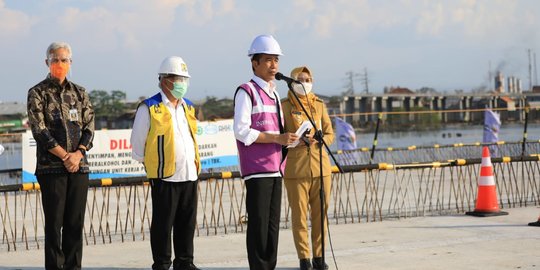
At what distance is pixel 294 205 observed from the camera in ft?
26.0

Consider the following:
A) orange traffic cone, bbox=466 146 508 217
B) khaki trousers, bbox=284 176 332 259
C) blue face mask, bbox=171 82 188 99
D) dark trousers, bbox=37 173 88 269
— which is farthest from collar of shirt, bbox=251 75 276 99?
orange traffic cone, bbox=466 146 508 217

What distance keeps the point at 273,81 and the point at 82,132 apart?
1.56 meters

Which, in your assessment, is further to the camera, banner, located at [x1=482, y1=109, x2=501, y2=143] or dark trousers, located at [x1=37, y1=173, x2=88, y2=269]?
banner, located at [x1=482, y1=109, x2=501, y2=143]

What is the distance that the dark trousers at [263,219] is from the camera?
22.5 ft

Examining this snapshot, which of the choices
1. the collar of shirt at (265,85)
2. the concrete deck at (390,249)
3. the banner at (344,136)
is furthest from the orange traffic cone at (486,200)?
the banner at (344,136)

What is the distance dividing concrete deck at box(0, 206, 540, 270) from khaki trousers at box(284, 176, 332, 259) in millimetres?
296

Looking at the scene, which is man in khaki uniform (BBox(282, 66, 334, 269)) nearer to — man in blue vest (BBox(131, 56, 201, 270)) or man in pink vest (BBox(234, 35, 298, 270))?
man in pink vest (BBox(234, 35, 298, 270))

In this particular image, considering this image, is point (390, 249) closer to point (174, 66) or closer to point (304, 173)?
point (304, 173)

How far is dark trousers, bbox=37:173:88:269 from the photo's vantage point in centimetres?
705

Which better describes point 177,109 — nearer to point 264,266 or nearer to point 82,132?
point 82,132

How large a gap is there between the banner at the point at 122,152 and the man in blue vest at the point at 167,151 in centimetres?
1105

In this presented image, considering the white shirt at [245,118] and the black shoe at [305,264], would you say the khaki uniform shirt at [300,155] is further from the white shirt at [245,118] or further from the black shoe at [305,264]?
the white shirt at [245,118]

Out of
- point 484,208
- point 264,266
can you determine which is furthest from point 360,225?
point 264,266

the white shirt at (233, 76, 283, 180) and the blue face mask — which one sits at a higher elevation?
the blue face mask
